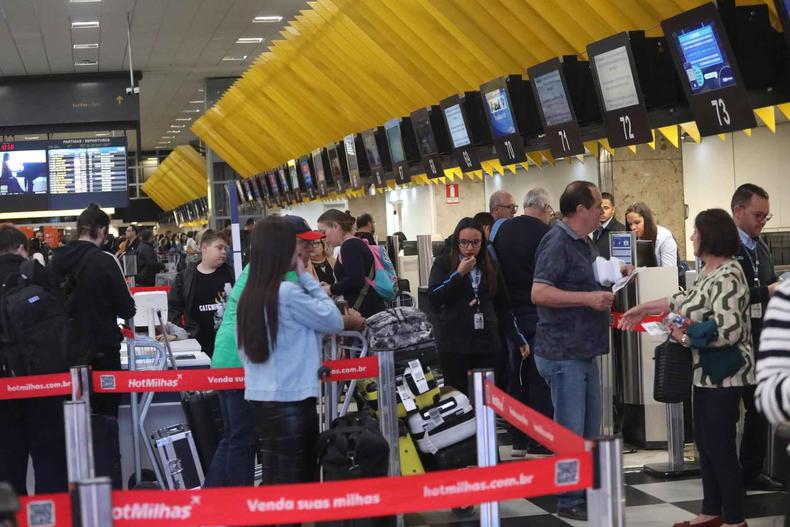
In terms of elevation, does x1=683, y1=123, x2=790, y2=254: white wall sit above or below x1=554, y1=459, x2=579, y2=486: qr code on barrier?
above

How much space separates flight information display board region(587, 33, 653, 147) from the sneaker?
2.98 meters

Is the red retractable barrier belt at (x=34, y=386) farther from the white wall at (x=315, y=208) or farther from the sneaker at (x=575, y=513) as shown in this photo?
the white wall at (x=315, y=208)

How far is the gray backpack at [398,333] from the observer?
5.98 meters

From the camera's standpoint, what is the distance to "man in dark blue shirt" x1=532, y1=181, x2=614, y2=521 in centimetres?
547

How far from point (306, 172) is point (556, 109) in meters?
12.5

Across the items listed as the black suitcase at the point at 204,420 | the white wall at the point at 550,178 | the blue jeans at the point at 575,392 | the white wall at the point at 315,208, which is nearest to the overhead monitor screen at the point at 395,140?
the white wall at the point at 550,178

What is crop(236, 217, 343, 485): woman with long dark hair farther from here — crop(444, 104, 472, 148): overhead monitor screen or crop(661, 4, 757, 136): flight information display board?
crop(444, 104, 472, 148): overhead monitor screen

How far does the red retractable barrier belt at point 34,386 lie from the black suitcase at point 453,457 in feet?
6.25

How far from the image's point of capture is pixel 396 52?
43.4ft

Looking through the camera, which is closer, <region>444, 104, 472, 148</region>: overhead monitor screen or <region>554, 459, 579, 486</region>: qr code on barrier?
<region>554, 459, 579, 486</region>: qr code on barrier

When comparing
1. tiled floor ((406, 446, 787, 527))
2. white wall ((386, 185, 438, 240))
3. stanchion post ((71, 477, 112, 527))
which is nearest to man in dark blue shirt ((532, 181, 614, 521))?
tiled floor ((406, 446, 787, 527))

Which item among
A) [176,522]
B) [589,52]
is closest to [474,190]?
[589,52]

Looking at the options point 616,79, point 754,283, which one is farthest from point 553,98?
point 754,283

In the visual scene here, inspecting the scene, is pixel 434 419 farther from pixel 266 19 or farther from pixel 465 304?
pixel 266 19
